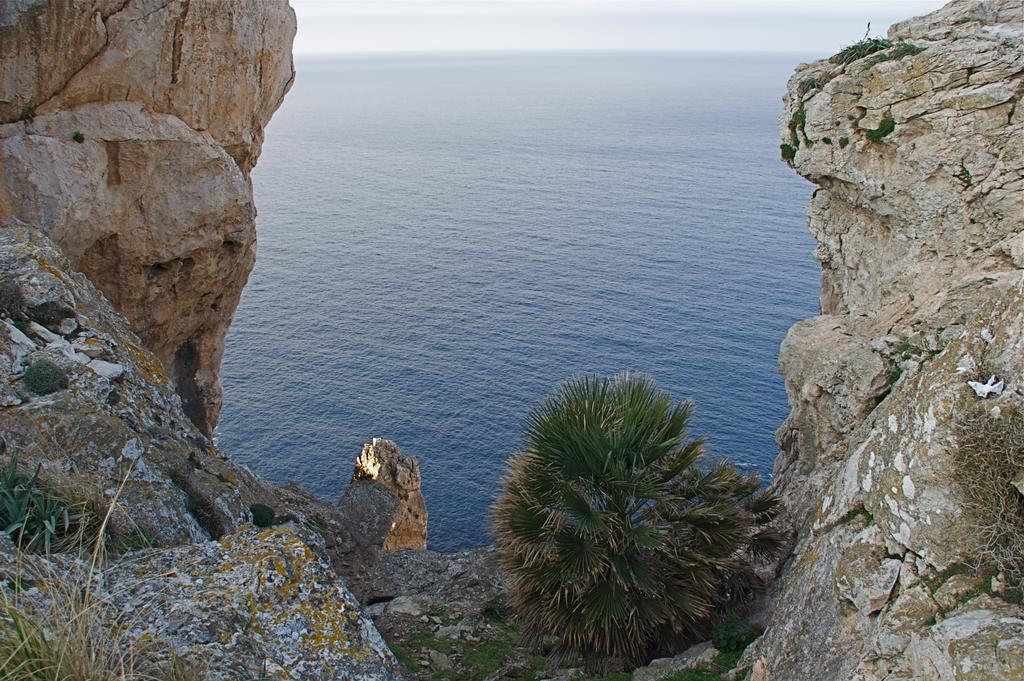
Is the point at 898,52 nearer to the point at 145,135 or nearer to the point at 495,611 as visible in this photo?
the point at 495,611

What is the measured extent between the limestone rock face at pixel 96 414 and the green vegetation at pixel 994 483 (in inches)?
421

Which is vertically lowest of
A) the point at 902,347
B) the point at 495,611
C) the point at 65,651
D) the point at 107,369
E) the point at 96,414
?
the point at 495,611

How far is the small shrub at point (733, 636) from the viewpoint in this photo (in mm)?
12914

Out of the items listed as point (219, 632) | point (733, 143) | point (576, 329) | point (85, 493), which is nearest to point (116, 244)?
point (85, 493)

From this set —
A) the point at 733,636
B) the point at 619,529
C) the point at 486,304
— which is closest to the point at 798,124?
the point at 619,529

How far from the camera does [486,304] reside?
6209 centimetres

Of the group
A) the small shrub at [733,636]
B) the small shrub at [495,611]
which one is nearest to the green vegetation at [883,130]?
the small shrub at [733,636]

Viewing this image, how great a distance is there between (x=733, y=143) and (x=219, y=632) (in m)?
130

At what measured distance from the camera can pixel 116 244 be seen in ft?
74.2

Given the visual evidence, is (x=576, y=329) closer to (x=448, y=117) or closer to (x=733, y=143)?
(x=733, y=143)

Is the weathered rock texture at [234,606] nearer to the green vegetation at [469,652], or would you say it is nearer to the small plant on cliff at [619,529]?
the small plant on cliff at [619,529]

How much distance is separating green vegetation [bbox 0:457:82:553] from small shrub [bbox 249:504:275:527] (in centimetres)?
642

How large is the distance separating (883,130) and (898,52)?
59.4 inches

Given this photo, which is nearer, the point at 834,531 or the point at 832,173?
the point at 834,531
